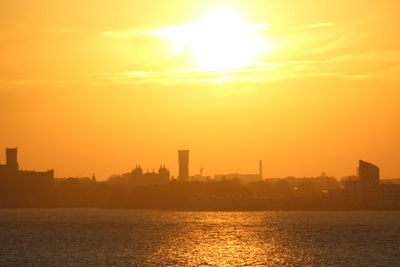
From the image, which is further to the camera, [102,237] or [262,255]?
Answer: [102,237]

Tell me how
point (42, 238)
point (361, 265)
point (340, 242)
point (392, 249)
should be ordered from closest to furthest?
point (361, 265) < point (392, 249) < point (340, 242) < point (42, 238)

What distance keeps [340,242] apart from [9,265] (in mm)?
62549

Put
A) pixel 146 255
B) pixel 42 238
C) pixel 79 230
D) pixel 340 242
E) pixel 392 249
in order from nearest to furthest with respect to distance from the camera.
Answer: pixel 146 255 < pixel 392 249 < pixel 340 242 < pixel 42 238 < pixel 79 230

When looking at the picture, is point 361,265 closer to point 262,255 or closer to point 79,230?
point 262,255

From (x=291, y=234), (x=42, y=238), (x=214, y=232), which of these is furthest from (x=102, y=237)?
(x=291, y=234)

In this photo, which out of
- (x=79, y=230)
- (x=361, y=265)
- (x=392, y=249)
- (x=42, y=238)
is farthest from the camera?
(x=79, y=230)

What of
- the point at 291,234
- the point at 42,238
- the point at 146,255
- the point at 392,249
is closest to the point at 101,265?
the point at 146,255

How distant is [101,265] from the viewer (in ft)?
353

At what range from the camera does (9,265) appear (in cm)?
10725

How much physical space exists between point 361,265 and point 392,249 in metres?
25.3

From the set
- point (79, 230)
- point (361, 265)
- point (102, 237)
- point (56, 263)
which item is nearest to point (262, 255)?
point (361, 265)

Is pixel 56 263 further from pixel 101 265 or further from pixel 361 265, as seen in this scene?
pixel 361 265

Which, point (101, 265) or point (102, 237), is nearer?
point (101, 265)

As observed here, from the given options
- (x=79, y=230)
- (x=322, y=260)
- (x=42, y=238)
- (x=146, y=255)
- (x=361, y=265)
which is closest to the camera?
(x=361, y=265)
